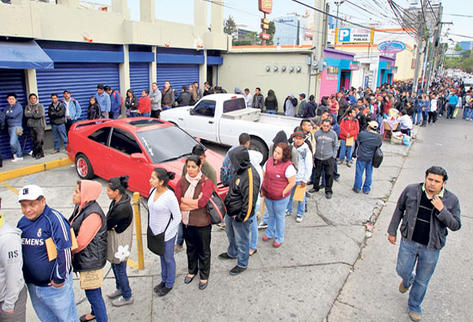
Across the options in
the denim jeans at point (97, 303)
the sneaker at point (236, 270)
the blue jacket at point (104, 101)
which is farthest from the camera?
the blue jacket at point (104, 101)

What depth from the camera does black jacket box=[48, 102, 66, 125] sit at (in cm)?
973

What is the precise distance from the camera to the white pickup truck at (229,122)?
967cm

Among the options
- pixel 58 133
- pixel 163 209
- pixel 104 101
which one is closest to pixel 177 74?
pixel 104 101

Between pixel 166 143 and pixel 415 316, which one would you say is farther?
pixel 166 143

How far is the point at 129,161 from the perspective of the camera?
6.92 metres

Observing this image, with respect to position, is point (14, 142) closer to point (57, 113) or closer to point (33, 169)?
point (33, 169)

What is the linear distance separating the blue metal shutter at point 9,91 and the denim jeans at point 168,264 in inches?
293

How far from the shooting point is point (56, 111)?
9.73 meters

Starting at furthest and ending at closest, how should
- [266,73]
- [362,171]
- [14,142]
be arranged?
[266,73]
[14,142]
[362,171]

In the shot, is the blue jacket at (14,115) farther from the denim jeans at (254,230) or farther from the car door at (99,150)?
the denim jeans at (254,230)

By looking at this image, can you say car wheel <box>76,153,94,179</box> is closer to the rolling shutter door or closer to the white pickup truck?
the white pickup truck

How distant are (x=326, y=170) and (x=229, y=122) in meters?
3.62

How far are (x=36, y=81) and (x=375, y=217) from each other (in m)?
9.48

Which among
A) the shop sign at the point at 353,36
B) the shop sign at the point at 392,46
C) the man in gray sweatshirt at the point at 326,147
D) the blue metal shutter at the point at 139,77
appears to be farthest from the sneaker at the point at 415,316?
the shop sign at the point at 353,36
